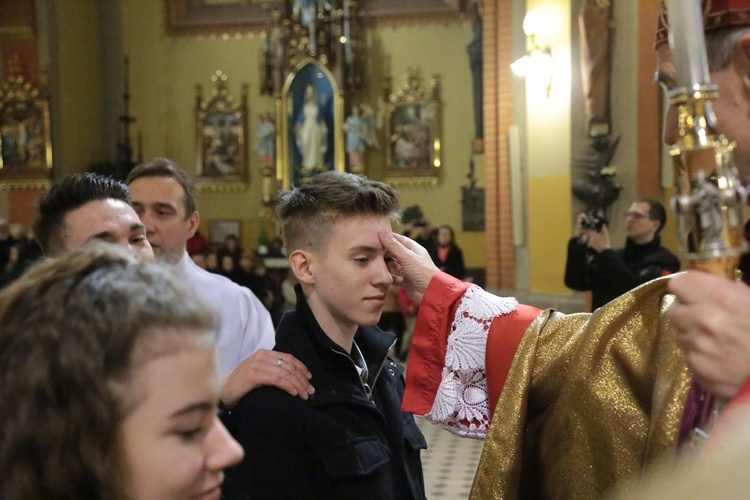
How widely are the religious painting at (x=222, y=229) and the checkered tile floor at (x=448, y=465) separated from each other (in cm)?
907

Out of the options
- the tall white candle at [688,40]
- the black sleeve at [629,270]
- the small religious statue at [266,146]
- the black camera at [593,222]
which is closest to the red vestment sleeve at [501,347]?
the tall white candle at [688,40]

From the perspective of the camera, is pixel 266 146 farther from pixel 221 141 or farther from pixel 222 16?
pixel 222 16

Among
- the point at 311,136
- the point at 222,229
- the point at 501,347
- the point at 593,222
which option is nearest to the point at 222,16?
the point at 311,136

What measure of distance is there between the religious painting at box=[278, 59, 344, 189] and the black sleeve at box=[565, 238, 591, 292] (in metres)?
9.72

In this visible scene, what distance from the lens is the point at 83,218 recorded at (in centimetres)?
244

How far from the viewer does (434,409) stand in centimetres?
195

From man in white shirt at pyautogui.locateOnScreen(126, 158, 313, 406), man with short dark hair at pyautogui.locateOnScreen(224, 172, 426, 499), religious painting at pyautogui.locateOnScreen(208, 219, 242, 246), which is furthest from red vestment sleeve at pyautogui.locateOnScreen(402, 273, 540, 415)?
religious painting at pyautogui.locateOnScreen(208, 219, 242, 246)

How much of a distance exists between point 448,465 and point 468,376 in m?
4.28

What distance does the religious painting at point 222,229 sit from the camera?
15.7 meters

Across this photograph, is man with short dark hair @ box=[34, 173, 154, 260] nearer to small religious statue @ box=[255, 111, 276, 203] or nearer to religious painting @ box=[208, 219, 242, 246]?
small religious statue @ box=[255, 111, 276, 203]

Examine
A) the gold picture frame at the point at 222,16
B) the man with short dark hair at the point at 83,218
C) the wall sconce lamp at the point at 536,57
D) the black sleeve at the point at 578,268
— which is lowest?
the black sleeve at the point at 578,268

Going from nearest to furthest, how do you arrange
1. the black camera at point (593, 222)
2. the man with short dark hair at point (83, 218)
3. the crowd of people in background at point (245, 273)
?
the man with short dark hair at point (83, 218) → the black camera at point (593, 222) → the crowd of people in background at point (245, 273)

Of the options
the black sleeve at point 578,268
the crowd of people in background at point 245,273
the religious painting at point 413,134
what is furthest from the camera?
the religious painting at point 413,134

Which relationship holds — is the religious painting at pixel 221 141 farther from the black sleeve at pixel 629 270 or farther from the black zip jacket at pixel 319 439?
the black zip jacket at pixel 319 439
